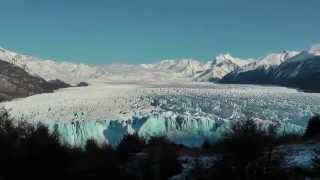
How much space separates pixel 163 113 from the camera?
43.9 metres

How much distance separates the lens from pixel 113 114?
148 feet

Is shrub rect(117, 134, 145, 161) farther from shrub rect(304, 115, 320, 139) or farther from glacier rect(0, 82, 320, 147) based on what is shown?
shrub rect(304, 115, 320, 139)

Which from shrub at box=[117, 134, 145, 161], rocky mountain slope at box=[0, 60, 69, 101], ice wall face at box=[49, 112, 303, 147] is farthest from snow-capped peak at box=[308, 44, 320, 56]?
shrub at box=[117, 134, 145, 161]

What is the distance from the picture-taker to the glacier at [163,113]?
41.0 metres

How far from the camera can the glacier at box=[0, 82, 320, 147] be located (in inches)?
1613

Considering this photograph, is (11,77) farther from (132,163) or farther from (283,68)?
(132,163)

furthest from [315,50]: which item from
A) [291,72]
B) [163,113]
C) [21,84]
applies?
[163,113]

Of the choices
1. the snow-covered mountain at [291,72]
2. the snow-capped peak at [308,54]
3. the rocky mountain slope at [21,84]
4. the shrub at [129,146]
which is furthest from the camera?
the snow-capped peak at [308,54]

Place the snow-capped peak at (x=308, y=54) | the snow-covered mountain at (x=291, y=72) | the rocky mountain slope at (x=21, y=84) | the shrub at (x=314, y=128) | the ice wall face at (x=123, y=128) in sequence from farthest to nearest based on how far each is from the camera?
the snow-capped peak at (x=308, y=54) < the snow-covered mountain at (x=291, y=72) < the rocky mountain slope at (x=21, y=84) < the ice wall face at (x=123, y=128) < the shrub at (x=314, y=128)

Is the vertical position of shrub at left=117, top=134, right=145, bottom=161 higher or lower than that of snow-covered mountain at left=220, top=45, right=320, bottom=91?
lower

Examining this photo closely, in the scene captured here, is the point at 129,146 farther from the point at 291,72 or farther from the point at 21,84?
the point at 291,72

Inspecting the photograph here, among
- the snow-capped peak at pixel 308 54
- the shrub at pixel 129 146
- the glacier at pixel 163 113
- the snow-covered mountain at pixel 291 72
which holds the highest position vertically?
the snow-capped peak at pixel 308 54

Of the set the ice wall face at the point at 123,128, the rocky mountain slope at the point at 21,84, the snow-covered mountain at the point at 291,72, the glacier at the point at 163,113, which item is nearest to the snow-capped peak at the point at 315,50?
the snow-covered mountain at the point at 291,72

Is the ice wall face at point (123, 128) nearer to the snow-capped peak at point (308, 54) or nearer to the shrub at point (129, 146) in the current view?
the shrub at point (129, 146)
